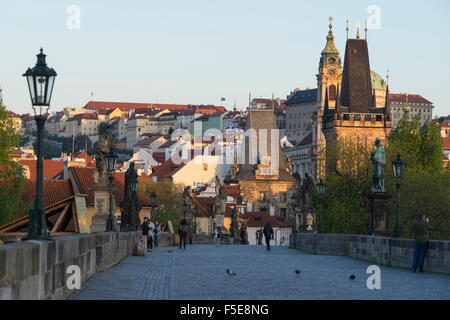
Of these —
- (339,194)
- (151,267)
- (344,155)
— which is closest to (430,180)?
(339,194)

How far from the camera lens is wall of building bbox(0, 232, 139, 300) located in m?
10.8

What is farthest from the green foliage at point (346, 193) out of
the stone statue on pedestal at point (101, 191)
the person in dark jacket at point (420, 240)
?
the person in dark jacket at point (420, 240)

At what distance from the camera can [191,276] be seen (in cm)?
2194

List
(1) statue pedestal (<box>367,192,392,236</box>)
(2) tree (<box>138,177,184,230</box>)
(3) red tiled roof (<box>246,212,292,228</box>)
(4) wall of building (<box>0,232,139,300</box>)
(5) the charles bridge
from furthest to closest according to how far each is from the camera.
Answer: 1. (3) red tiled roof (<box>246,212,292,228</box>)
2. (2) tree (<box>138,177,184,230</box>)
3. (1) statue pedestal (<box>367,192,392,236</box>)
4. (5) the charles bridge
5. (4) wall of building (<box>0,232,139,300</box>)

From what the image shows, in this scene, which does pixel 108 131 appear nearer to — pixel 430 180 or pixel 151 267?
pixel 151 267

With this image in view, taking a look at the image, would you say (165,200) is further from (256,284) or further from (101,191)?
(256,284)

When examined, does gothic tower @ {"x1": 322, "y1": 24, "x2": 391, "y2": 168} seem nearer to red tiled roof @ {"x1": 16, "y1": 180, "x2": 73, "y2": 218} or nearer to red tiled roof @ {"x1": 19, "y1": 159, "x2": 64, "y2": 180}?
red tiled roof @ {"x1": 19, "y1": 159, "x2": 64, "y2": 180}

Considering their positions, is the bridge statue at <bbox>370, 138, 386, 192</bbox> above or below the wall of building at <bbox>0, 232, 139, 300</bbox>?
above

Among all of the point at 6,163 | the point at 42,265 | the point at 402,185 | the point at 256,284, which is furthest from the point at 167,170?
the point at 42,265

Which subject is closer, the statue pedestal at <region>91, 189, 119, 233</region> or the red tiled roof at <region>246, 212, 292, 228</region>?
the statue pedestal at <region>91, 189, 119, 233</region>

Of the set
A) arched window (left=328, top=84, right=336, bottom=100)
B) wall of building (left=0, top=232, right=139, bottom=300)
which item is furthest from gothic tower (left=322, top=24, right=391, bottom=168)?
wall of building (left=0, top=232, right=139, bottom=300)

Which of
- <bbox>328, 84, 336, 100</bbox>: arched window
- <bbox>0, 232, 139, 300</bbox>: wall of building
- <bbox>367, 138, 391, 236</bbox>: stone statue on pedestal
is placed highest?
<bbox>328, 84, 336, 100</bbox>: arched window

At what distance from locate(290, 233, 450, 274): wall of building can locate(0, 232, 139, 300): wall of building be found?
7880 mm
